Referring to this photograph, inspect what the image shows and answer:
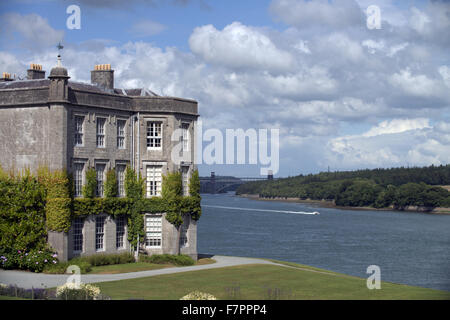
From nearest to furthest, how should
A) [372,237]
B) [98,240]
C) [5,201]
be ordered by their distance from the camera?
1. [5,201]
2. [98,240]
3. [372,237]

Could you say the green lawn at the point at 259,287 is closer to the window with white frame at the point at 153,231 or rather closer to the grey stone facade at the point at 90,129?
the window with white frame at the point at 153,231

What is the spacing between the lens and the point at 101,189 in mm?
41281

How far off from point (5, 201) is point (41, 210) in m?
2.12

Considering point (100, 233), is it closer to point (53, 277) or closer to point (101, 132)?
point (101, 132)

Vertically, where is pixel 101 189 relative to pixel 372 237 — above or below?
above

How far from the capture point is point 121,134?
42.8 m

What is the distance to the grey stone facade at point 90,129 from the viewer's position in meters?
38.2

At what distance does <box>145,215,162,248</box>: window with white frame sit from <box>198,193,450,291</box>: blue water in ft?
68.0

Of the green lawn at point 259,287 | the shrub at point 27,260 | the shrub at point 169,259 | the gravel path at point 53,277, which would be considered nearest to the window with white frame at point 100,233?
the shrub at point 169,259

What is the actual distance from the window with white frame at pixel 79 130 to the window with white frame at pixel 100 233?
5.01 metres

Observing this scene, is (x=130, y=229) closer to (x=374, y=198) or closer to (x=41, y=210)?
(x=41, y=210)

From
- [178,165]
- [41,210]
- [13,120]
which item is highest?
[13,120]
